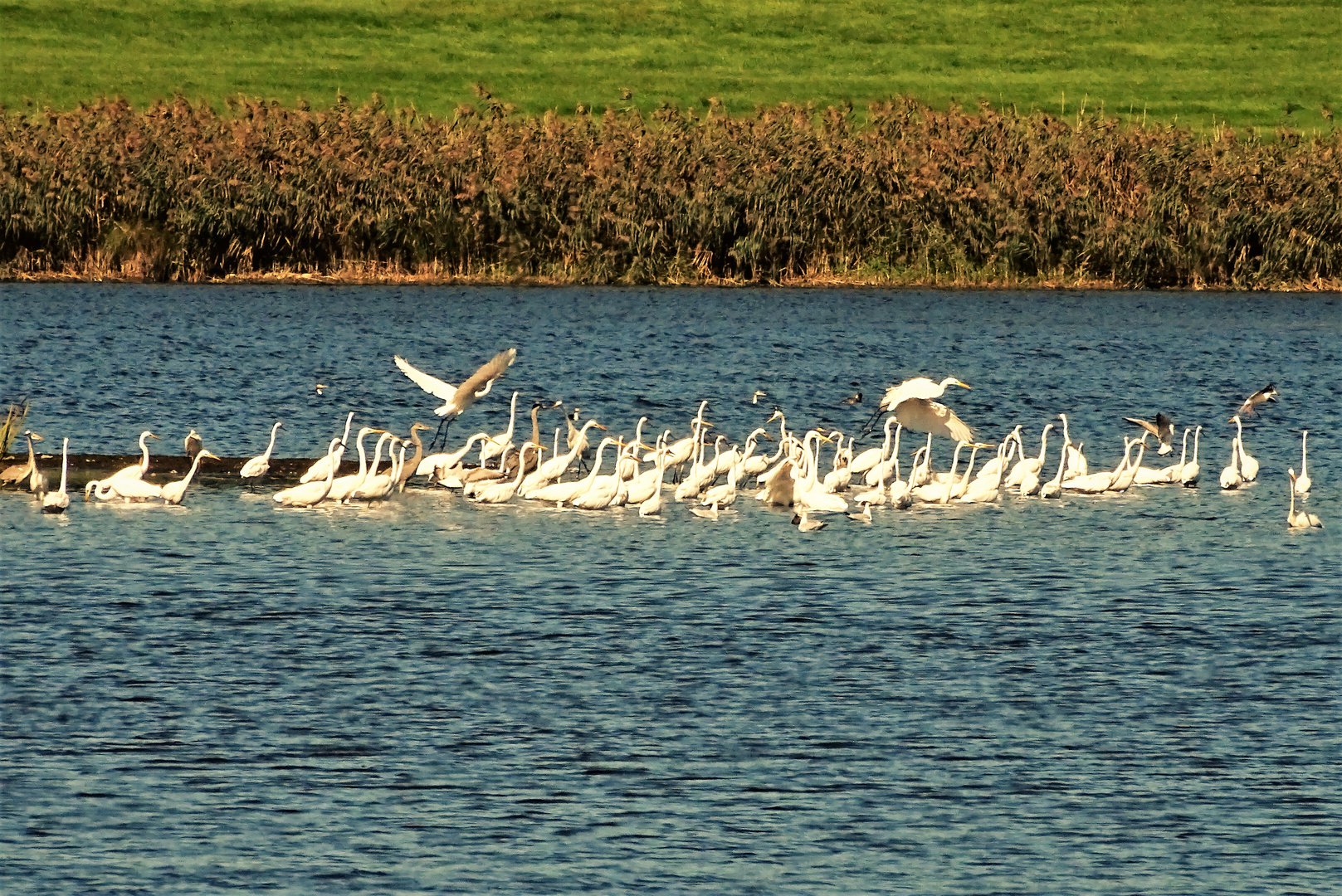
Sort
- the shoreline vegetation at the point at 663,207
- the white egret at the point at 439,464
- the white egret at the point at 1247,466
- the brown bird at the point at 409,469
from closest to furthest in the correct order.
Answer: the brown bird at the point at 409,469 < the white egret at the point at 439,464 < the white egret at the point at 1247,466 < the shoreline vegetation at the point at 663,207

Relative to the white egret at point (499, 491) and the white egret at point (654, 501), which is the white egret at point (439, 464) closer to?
the white egret at point (499, 491)

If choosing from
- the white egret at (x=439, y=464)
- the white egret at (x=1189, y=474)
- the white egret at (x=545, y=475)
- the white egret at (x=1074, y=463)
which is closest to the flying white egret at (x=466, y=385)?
the white egret at (x=439, y=464)

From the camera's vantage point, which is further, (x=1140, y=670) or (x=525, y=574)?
(x=525, y=574)

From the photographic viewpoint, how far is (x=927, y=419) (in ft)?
70.4

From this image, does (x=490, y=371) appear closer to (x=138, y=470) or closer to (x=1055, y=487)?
(x=138, y=470)

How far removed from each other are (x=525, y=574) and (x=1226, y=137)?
2916 centimetres

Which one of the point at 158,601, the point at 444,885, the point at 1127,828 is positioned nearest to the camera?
the point at 444,885

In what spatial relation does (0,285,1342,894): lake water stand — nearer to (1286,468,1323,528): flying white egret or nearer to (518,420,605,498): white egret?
(1286,468,1323,528): flying white egret

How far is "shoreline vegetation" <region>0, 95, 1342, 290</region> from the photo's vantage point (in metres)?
40.6

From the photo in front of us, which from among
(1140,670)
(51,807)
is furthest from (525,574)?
(51,807)

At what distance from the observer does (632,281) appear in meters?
42.2

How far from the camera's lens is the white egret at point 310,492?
20.1 m

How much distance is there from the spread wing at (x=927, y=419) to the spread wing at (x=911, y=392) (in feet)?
2.32

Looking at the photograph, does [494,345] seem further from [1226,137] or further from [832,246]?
[1226,137]
